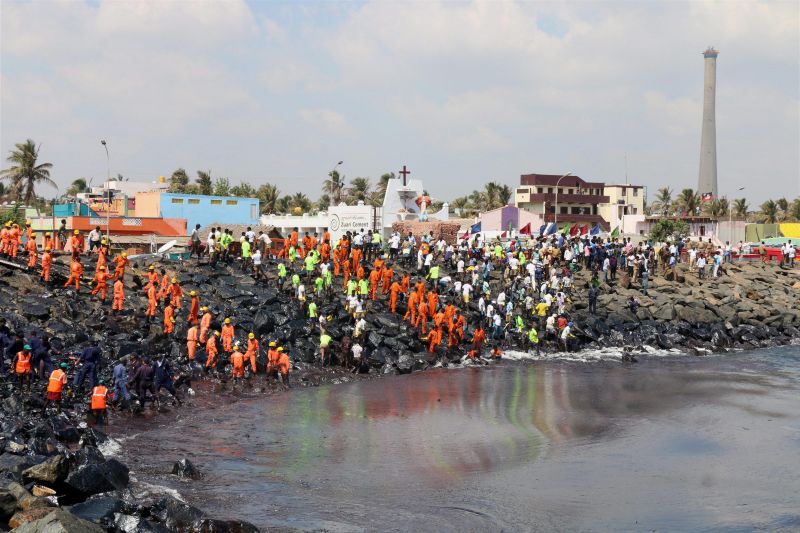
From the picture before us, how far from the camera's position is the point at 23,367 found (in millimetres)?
22500

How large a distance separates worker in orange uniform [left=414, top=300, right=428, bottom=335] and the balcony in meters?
48.0

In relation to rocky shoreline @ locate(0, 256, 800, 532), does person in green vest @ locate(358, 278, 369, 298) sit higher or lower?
higher

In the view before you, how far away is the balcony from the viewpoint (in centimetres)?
8044

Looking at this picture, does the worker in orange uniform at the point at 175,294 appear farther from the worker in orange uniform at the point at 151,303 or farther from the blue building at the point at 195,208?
the blue building at the point at 195,208

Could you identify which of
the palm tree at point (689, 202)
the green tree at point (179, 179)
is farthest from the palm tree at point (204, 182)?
the palm tree at point (689, 202)

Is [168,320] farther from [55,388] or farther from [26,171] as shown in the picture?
[26,171]

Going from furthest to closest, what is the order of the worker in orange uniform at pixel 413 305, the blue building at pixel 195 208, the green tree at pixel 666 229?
the green tree at pixel 666 229 < the blue building at pixel 195 208 < the worker in orange uniform at pixel 413 305

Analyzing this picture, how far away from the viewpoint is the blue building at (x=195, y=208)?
55094mm

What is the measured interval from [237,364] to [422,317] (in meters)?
9.08

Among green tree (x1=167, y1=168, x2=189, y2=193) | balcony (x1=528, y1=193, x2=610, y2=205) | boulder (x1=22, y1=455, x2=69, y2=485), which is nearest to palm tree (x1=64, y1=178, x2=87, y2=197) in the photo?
green tree (x1=167, y1=168, x2=189, y2=193)

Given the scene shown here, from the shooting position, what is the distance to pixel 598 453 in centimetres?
2070

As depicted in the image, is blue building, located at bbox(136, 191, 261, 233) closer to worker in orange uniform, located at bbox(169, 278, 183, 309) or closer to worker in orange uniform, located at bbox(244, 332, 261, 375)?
worker in orange uniform, located at bbox(169, 278, 183, 309)

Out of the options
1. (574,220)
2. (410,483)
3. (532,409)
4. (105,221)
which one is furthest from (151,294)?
(574,220)

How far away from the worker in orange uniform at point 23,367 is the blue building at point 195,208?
31115 mm
